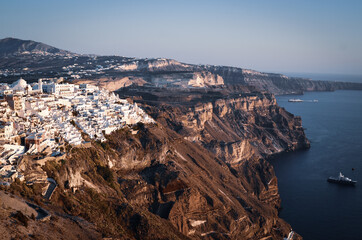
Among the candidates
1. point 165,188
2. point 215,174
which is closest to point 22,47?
point 215,174

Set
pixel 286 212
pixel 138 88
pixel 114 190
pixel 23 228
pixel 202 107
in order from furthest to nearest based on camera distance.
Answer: pixel 138 88 → pixel 202 107 → pixel 286 212 → pixel 114 190 → pixel 23 228

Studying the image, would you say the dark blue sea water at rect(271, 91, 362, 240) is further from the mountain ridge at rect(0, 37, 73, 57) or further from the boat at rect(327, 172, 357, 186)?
the mountain ridge at rect(0, 37, 73, 57)

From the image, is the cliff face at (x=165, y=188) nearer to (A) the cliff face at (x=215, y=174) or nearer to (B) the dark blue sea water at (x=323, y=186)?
(A) the cliff face at (x=215, y=174)

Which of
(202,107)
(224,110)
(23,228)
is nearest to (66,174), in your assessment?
(23,228)

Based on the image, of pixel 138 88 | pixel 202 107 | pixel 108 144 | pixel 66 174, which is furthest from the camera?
pixel 138 88

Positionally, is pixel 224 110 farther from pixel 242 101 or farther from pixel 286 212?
pixel 286 212

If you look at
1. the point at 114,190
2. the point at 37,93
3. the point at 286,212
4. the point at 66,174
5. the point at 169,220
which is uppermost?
the point at 37,93
